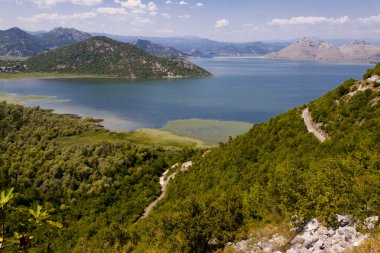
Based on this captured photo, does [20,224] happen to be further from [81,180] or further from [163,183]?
[81,180]

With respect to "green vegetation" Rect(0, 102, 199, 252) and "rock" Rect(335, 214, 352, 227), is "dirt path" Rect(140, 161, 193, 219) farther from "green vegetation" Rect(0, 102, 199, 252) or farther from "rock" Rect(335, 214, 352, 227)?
"rock" Rect(335, 214, 352, 227)

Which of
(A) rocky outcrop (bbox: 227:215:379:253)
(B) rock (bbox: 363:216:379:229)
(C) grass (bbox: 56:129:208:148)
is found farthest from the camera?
(C) grass (bbox: 56:129:208:148)

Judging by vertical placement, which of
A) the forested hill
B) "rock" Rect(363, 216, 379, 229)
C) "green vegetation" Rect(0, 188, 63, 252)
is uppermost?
"green vegetation" Rect(0, 188, 63, 252)

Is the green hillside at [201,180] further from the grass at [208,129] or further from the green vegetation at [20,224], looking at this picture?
the grass at [208,129]

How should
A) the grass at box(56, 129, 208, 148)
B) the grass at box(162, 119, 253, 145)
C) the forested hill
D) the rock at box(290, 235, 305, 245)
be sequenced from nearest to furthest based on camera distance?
the rock at box(290, 235, 305, 245) → the forested hill → the grass at box(56, 129, 208, 148) → the grass at box(162, 119, 253, 145)

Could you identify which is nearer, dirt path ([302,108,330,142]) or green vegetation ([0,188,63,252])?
green vegetation ([0,188,63,252])

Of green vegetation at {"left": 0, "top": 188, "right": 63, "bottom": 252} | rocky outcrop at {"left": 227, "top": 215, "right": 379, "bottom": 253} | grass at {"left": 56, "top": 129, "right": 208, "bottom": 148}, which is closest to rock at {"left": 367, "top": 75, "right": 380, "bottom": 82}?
rocky outcrop at {"left": 227, "top": 215, "right": 379, "bottom": 253}

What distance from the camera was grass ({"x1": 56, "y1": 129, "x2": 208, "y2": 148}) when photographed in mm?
112375

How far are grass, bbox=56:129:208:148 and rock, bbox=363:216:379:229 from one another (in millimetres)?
90235

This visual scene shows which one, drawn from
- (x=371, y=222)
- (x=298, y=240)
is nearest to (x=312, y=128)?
(x=298, y=240)

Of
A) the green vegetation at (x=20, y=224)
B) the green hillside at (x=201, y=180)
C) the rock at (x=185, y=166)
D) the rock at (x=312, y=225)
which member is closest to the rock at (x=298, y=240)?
the rock at (x=312, y=225)

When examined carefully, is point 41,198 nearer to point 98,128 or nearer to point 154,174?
point 154,174

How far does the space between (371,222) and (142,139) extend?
10350cm

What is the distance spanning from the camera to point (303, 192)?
84.4 feet
